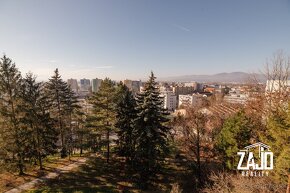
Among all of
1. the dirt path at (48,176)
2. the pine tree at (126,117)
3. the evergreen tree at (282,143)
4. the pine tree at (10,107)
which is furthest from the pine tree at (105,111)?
the evergreen tree at (282,143)

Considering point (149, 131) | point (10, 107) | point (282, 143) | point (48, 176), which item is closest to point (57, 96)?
point (10, 107)

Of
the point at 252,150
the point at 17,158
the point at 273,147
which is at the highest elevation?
the point at 273,147

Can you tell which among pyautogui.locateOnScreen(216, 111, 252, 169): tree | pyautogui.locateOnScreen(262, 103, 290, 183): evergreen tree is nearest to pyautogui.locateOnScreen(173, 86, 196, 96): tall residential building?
pyautogui.locateOnScreen(216, 111, 252, 169): tree

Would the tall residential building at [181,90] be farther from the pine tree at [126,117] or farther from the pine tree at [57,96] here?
the pine tree at [126,117]

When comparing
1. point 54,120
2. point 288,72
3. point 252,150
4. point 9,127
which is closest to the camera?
point 252,150

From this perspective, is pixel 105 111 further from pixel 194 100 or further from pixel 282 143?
pixel 194 100

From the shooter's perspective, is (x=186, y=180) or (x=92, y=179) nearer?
(x=92, y=179)

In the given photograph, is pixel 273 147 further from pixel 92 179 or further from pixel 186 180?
pixel 92 179

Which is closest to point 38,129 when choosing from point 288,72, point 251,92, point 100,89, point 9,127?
point 9,127
